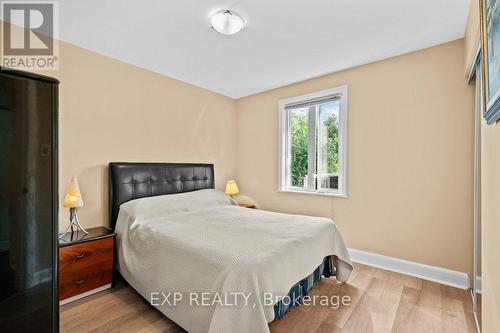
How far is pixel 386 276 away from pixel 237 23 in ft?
9.73

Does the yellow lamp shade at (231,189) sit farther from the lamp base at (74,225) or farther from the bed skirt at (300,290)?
the lamp base at (74,225)

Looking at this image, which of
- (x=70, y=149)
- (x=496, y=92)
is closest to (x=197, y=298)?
(x=496, y=92)

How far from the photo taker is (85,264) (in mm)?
2168

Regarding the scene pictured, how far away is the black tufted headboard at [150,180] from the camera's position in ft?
8.70

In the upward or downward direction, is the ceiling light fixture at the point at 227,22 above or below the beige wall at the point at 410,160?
above

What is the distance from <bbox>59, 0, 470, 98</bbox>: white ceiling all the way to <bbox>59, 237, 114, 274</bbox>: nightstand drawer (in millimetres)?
1988

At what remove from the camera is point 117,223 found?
2.54 m

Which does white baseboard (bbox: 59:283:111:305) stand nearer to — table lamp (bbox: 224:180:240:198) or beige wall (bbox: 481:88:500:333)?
table lamp (bbox: 224:180:240:198)

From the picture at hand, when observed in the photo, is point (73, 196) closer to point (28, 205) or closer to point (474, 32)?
point (28, 205)

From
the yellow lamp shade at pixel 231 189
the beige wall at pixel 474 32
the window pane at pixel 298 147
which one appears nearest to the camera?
the beige wall at pixel 474 32

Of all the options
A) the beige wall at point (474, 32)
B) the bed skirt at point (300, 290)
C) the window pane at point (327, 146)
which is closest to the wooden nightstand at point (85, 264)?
the bed skirt at point (300, 290)

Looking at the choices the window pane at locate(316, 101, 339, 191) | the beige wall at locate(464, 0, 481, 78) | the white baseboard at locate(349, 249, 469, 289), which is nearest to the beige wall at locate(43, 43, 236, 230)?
the window pane at locate(316, 101, 339, 191)

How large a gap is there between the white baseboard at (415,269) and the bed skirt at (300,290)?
→ 2.43ft

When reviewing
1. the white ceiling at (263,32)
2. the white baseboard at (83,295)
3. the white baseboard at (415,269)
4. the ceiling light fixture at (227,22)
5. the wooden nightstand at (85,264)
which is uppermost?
the white ceiling at (263,32)
